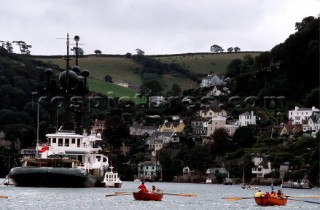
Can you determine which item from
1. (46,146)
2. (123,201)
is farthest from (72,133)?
(123,201)

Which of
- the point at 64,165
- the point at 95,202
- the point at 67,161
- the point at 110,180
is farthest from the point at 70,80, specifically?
the point at 95,202

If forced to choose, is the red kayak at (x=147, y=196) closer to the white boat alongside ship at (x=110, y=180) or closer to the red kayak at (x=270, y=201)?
the red kayak at (x=270, y=201)

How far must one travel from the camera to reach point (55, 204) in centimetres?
11112

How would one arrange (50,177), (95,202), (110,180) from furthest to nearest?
1. (110,180)
2. (50,177)
3. (95,202)

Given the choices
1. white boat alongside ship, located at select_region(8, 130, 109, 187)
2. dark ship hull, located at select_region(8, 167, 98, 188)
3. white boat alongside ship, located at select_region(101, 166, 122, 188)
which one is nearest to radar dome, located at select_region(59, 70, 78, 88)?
white boat alongside ship, located at select_region(8, 130, 109, 187)

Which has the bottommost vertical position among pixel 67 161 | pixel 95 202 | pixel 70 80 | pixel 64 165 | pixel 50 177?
pixel 95 202

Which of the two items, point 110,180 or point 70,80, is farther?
point 70,80

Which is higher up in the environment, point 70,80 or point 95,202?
point 70,80

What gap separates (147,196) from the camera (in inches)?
4744

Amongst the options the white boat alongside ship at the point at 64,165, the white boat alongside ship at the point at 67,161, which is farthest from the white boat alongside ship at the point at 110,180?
the white boat alongside ship at the point at 64,165

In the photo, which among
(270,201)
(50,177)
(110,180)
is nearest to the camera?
(270,201)

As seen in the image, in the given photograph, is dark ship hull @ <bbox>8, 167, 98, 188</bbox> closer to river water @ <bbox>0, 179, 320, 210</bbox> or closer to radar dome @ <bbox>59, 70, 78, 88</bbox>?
river water @ <bbox>0, 179, 320, 210</bbox>

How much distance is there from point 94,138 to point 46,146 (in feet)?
31.1

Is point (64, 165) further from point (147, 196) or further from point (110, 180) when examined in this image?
point (147, 196)
